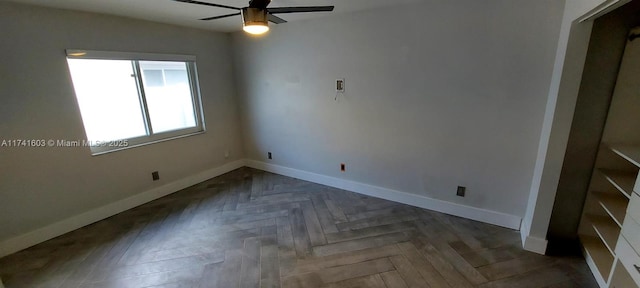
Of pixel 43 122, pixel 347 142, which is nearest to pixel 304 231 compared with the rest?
pixel 347 142

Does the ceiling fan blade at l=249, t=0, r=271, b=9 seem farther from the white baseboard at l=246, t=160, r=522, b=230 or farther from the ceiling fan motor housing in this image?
the white baseboard at l=246, t=160, r=522, b=230

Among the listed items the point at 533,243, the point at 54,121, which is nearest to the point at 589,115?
the point at 533,243

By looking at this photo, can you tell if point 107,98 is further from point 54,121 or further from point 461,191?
point 461,191

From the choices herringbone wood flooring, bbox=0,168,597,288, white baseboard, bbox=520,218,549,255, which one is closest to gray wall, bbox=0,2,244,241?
herringbone wood flooring, bbox=0,168,597,288

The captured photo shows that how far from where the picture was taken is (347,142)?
343 centimetres

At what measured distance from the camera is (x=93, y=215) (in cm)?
292

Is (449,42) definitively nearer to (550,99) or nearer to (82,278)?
(550,99)

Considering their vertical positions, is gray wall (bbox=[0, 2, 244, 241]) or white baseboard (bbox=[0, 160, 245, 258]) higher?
gray wall (bbox=[0, 2, 244, 241])

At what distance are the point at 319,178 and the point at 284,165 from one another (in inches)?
26.3

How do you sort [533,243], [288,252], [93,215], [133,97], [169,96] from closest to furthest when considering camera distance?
1. [533,243]
2. [288,252]
3. [93,215]
4. [133,97]
5. [169,96]

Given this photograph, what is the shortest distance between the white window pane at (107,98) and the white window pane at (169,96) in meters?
0.16

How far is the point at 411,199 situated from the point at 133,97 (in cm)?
360

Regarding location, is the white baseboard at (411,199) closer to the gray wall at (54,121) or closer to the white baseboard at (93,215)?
the white baseboard at (93,215)

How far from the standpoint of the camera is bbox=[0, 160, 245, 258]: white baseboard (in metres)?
2.46
